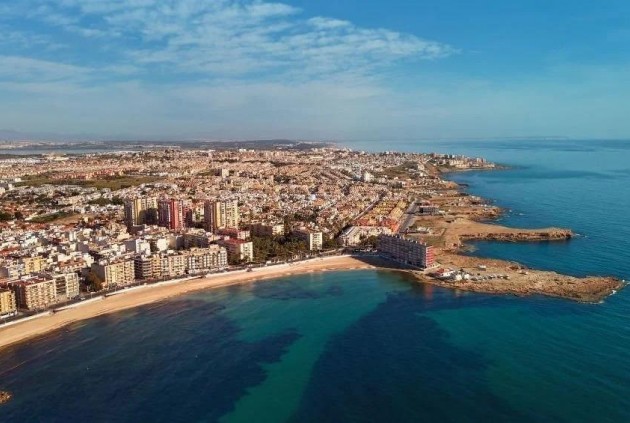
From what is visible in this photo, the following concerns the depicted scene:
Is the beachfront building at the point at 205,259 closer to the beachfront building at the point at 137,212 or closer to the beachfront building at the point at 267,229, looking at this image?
the beachfront building at the point at 267,229

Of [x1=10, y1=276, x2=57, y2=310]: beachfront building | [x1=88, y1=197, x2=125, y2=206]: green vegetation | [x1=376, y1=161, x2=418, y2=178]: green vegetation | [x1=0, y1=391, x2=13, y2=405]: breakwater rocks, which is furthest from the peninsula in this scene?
[x1=376, y1=161, x2=418, y2=178]: green vegetation

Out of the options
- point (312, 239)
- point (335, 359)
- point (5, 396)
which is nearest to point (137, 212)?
point (312, 239)

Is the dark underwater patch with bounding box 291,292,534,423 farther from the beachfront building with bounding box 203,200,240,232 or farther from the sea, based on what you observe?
the beachfront building with bounding box 203,200,240,232

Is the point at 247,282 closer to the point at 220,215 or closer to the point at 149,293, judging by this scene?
the point at 149,293

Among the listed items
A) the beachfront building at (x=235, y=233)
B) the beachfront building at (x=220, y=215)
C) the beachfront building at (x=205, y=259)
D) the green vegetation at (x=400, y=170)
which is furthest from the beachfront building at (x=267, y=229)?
the green vegetation at (x=400, y=170)

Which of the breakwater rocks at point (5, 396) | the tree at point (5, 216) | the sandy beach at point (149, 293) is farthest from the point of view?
the tree at point (5, 216)

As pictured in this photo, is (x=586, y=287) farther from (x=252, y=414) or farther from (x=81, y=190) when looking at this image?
(x=81, y=190)
